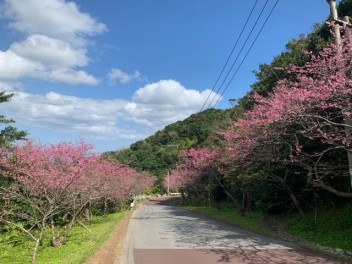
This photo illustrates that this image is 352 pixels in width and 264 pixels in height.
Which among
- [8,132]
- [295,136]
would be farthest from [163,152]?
[295,136]

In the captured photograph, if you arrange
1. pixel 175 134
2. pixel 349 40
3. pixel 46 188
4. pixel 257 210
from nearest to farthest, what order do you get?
1. pixel 349 40
2. pixel 46 188
3. pixel 257 210
4. pixel 175 134

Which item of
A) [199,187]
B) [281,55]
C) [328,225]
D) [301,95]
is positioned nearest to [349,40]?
[301,95]

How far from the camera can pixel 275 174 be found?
22.8 m

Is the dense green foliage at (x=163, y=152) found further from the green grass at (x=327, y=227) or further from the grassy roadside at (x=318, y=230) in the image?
the green grass at (x=327, y=227)

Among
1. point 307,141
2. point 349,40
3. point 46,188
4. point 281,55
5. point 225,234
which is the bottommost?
point 225,234

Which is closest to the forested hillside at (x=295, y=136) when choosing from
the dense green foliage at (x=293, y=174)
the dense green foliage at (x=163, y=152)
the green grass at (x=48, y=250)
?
the dense green foliage at (x=293, y=174)

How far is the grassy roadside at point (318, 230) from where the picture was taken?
547 inches

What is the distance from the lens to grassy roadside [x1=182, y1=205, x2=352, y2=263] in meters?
13.9

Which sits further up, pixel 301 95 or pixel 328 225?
pixel 301 95

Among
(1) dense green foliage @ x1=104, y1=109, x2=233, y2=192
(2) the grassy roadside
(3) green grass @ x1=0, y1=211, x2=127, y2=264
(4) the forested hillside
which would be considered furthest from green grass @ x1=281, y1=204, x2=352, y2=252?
(1) dense green foliage @ x1=104, y1=109, x2=233, y2=192

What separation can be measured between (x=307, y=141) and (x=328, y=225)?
3892mm

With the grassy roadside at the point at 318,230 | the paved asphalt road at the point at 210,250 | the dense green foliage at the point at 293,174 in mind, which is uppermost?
the dense green foliage at the point at 293,174

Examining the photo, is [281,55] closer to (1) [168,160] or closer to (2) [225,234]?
(2) [225,234]

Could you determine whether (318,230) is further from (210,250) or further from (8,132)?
(8,132)
